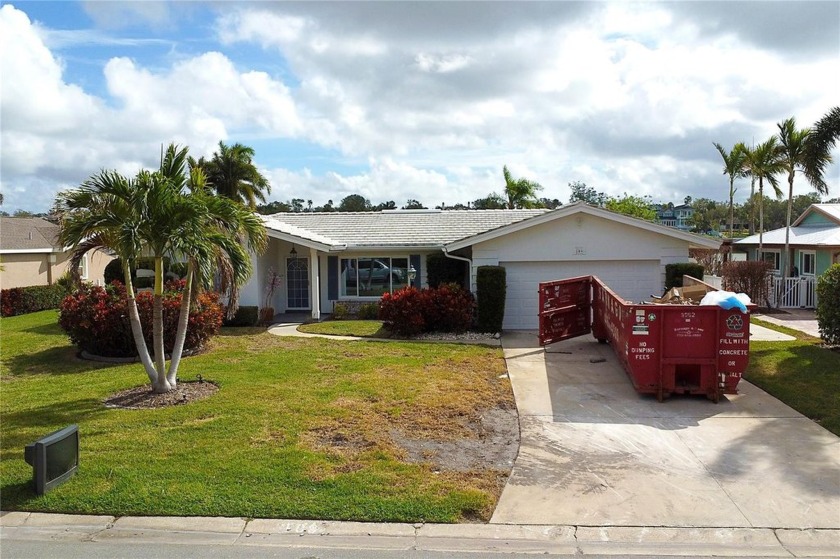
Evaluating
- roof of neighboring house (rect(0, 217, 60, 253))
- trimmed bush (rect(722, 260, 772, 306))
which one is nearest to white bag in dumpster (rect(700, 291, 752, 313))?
trimmed bush (rect(722, 260, 772, 306))

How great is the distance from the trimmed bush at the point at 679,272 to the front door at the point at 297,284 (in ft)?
38.3

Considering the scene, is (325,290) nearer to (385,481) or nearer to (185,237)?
(185,237)

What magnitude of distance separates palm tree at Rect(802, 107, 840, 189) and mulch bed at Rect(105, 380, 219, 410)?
51.9ft

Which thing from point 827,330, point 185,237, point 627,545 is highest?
point 185,237

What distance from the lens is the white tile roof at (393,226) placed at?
818 inches

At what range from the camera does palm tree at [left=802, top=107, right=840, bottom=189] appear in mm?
15914

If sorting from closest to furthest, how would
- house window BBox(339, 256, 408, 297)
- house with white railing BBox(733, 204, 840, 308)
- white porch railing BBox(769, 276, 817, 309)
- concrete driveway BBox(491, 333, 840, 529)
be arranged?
concrete driveway BBox(491, 333, 840, 529), house window BBox(339, 256, 408, 297), white porch railing BBox(769, 276, 817, 309), house with white railing BBox(733, 204, 840, 308)

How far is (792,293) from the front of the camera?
22578mm

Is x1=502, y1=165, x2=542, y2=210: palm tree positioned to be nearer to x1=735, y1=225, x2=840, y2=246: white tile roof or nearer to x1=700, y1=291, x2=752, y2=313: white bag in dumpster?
x1=735, y1=225, x2=840, y2=246: white tile roof

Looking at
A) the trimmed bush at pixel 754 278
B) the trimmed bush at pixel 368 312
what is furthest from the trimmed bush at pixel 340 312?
the trimmed bush at pixel 754 278

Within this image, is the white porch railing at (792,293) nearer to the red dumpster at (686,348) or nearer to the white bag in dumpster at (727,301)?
the white bag in dumpster at (727,301)

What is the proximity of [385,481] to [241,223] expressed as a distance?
5.29m

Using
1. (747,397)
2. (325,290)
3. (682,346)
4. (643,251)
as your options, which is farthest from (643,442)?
(325,290)

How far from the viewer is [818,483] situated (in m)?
6.45
